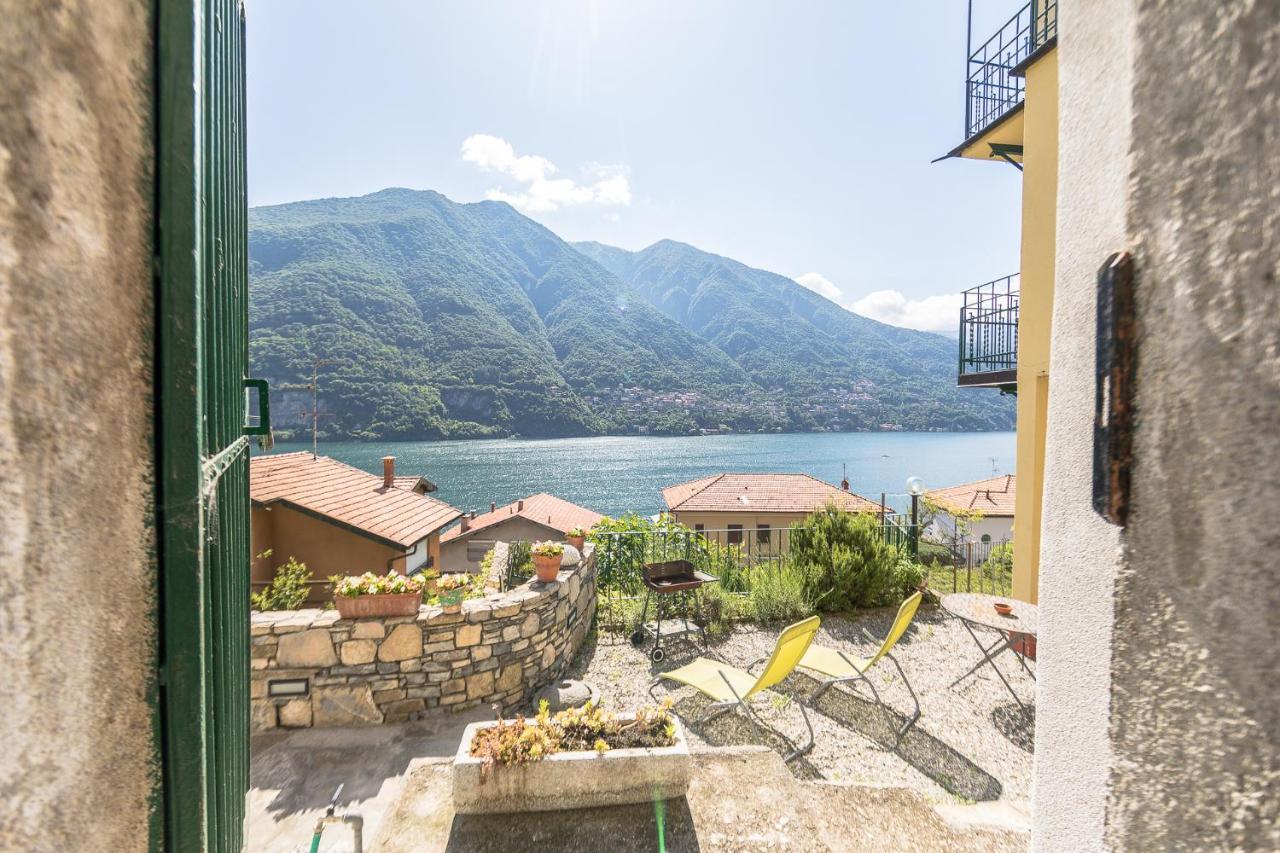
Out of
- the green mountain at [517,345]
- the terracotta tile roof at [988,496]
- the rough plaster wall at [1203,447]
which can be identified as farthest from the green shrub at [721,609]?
the green mountain at [517,345]

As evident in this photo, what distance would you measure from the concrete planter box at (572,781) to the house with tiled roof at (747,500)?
1834 cm

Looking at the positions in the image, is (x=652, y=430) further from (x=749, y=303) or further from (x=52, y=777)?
(x=52, y=777)

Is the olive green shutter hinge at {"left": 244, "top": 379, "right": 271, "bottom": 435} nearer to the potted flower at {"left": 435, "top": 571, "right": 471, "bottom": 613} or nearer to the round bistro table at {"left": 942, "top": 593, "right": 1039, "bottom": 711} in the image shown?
the potted flower at {"left": 435, "top": 571, "right": 471, "bottom": 613}

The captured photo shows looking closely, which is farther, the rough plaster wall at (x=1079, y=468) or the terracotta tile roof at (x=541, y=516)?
the terracotta tile roof at (x=541, y=516)

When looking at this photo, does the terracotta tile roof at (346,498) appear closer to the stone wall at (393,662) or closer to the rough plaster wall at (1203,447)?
the stone wall at (393,662)

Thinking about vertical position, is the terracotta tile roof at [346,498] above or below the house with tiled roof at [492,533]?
above

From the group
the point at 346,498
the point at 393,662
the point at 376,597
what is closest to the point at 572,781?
the point at 393,662

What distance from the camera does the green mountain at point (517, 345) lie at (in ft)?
244

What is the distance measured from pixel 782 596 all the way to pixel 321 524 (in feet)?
25.7

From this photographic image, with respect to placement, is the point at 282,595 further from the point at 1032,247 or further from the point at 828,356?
the point at 828,356

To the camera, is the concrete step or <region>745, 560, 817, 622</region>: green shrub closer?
the concrete step

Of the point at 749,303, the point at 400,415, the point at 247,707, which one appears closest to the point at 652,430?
the point at 400,415

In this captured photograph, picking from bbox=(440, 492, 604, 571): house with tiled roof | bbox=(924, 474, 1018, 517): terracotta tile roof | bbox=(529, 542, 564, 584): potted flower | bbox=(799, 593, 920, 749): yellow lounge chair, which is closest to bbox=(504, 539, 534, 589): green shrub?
bbox=(529, 542, 564, 584): potted flower

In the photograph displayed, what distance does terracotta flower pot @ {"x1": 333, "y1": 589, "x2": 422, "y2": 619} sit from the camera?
4367 millimetres
